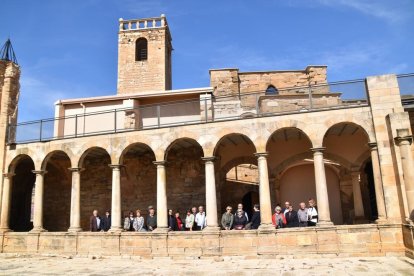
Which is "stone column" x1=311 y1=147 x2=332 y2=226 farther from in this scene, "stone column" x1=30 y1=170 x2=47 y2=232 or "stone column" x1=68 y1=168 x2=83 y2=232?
"stone column" x1=30 y1=170 x2=47 y2=232

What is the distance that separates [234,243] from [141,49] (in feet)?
70.5

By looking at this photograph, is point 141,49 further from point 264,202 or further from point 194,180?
point 264,202

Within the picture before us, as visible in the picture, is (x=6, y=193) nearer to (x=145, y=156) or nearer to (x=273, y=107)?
(x=145, y=156)

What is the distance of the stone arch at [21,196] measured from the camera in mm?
17781

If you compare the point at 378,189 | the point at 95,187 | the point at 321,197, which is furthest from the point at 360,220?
the point at 95,187

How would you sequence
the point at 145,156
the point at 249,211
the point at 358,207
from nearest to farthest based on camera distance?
the point at 358,207
the point at 145,156
the point at 249,211

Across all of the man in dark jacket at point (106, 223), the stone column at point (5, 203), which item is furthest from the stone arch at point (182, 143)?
the stone column at point (5, 203)

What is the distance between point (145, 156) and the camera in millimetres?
17047

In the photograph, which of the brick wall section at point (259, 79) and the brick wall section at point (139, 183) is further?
the brick wall section at point (259, 79)

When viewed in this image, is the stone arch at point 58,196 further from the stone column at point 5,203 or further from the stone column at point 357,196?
the stone column at point 357,196

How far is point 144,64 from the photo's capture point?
2853cm

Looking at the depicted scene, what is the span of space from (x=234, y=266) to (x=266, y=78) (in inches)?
619

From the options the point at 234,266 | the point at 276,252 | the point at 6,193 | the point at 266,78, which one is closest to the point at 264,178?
the point at 276,252

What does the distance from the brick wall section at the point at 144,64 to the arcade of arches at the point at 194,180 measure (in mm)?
11168
